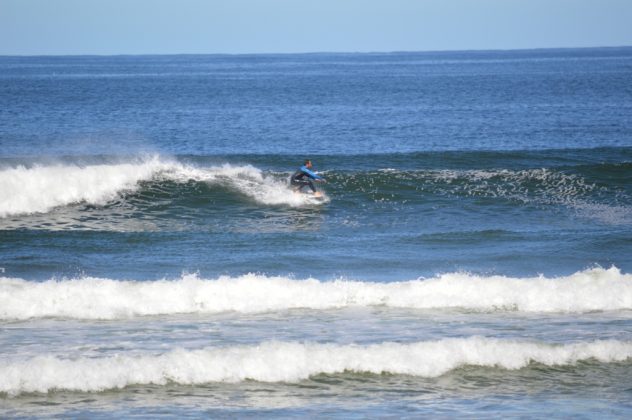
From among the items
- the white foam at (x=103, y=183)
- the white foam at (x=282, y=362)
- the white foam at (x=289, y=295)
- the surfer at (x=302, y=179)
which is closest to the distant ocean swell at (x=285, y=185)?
the white foam at (x=103, y=183)

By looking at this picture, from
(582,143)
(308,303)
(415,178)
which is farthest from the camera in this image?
(582,143)

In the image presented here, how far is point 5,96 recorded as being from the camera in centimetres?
7481

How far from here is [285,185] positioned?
26.1 m

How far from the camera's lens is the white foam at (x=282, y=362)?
1070 centimetres

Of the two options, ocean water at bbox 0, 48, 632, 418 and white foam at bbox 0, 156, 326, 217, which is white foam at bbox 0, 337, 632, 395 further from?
white foam at bbox 0, 156, 326, 217

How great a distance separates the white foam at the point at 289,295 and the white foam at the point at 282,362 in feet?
7.78

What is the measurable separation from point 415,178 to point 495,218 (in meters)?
4.58

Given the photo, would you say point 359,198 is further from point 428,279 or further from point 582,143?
point 582,143

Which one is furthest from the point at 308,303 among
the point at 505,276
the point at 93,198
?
the point at 93,198

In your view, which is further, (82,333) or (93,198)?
(93,198)

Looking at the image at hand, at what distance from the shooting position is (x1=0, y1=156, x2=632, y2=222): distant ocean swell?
2417 centimetres

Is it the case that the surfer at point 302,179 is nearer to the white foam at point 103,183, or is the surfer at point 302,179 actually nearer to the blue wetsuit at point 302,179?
the blue wetsuit at point 302,179

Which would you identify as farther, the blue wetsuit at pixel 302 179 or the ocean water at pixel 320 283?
the blue wetsuit at pixel 302 179

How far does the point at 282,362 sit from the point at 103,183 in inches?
617
